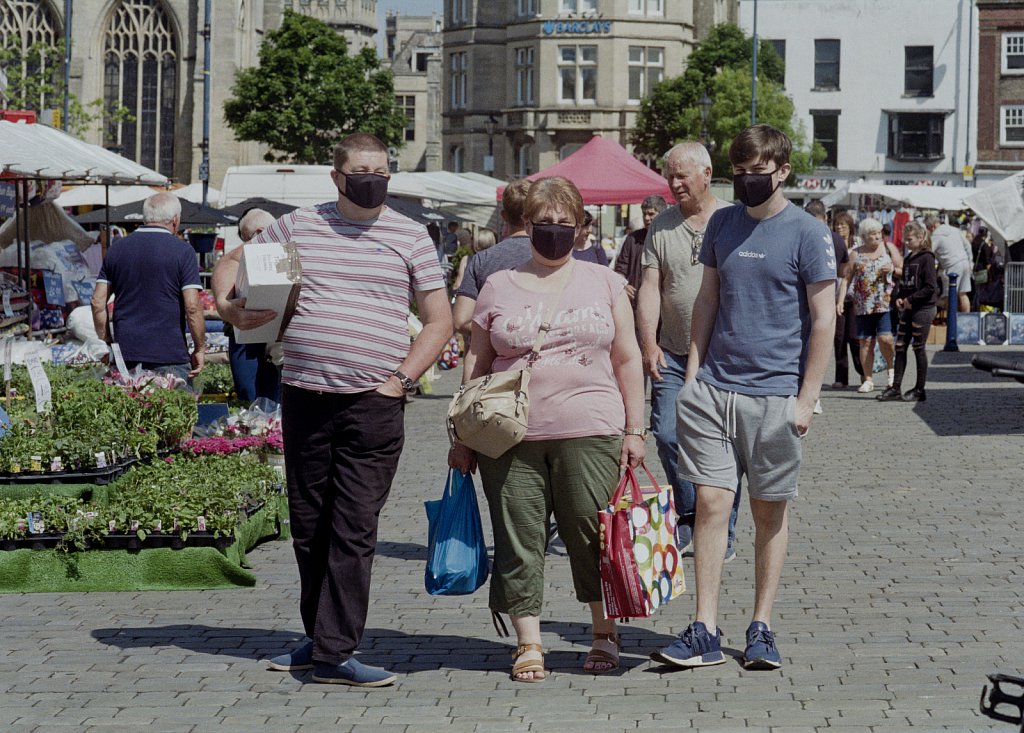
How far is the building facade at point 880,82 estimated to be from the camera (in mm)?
65188

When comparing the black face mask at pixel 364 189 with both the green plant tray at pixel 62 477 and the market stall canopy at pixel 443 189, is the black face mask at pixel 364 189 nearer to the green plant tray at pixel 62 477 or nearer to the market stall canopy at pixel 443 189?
the green plant tray at pixel 62 477

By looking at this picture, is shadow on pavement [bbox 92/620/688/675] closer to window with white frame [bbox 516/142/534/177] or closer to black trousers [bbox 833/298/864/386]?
black trousers [bbox 833/298/864/386]

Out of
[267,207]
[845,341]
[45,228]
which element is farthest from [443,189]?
[845,341]

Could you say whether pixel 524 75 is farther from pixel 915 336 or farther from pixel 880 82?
pixel 915 336

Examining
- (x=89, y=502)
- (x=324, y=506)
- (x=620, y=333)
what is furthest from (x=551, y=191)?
(x=89, y=502)

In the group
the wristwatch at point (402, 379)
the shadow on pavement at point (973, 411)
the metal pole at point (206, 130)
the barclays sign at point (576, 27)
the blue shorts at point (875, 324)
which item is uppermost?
the barclays sign at point (576, 27)

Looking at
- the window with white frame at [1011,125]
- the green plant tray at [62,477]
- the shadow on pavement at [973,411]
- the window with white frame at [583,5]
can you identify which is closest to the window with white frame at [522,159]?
the window with white frame at [583,5]

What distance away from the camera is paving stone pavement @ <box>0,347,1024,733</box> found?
5.43 meters

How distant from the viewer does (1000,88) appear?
6419cm

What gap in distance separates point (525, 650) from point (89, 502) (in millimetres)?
3316

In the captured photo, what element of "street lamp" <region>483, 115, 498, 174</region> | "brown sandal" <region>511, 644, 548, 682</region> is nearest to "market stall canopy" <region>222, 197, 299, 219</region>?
"brown sandal" <region>511, 644, 548, 682</region>

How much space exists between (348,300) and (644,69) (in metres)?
69.7

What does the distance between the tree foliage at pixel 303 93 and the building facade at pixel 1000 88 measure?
77.3 ft

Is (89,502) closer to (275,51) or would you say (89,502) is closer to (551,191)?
(551,191)
